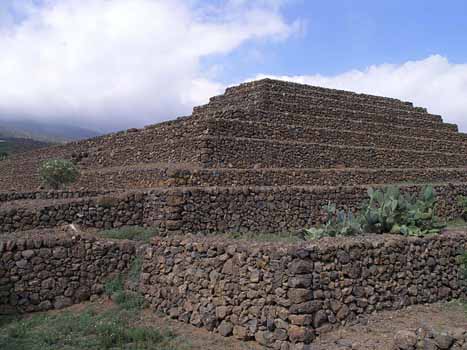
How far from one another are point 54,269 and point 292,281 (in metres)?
5.08

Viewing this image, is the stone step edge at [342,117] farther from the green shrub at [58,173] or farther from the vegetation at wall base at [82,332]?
the vegetation at wall base at [82,332]

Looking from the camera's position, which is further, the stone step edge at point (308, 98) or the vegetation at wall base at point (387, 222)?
the stone step edge at point (308, 98)

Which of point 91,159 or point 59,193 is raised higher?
point 91,159

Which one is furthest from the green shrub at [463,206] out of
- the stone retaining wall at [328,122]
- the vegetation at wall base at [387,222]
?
the vegetation at wall base at [387,222]

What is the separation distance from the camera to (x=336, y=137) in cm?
2044

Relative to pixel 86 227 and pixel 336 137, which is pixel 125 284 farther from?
pixel 336 137

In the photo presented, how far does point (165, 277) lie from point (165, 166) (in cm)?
699

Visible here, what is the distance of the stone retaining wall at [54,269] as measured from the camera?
977cm

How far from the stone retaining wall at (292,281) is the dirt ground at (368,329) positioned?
0.46ft

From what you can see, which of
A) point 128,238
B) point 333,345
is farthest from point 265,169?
point 333,345

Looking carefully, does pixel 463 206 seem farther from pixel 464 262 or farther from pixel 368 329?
pixel 368 329

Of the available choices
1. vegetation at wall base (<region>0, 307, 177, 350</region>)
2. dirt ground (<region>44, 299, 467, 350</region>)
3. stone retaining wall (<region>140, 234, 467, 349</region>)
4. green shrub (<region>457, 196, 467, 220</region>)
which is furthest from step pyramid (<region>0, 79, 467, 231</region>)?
dirt ground (<region>44, 299, 467, 350</region>)

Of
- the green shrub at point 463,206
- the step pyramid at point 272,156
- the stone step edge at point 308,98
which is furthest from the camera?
the stone step edge at point 308,98

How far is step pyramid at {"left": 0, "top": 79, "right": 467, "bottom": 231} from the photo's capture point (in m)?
13.6
